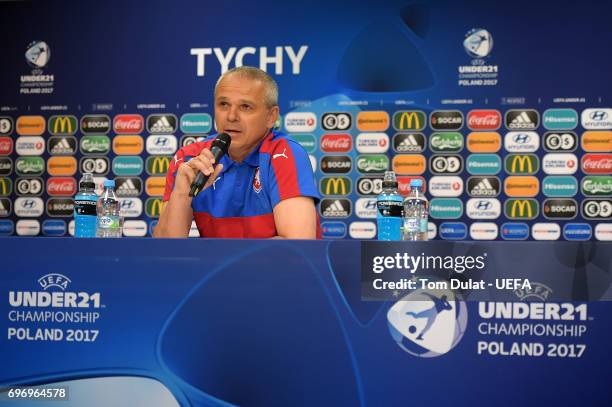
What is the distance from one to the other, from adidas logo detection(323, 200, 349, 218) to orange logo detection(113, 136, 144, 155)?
125 cm

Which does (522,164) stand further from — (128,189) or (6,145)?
(6,145)

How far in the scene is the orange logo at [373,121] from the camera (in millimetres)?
3910

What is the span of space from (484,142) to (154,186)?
2.03 m

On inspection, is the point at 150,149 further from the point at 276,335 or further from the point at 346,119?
the point at 276,335

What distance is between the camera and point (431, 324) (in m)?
1.42

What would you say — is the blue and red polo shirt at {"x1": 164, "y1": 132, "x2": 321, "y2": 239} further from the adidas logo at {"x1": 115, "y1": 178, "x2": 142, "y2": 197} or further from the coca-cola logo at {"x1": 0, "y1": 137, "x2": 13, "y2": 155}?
the coca-cola logo at {"x1": 0, "y1": 137, "x2": 13, "y2": 155}

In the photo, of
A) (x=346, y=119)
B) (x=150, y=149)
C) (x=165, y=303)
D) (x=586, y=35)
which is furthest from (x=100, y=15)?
(x=165, y=303)

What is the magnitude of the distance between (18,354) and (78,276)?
0.23 metres

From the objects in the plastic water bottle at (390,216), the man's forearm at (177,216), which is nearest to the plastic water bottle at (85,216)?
the man's forearm at (177,216)

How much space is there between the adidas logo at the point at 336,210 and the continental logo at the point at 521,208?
3.09 feet

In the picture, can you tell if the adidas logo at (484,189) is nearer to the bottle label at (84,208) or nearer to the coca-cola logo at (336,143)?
the coca-cola logo at (336,143)

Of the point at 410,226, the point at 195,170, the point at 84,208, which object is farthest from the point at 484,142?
the point at 84,208

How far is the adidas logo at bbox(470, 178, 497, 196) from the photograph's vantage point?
12.5ft

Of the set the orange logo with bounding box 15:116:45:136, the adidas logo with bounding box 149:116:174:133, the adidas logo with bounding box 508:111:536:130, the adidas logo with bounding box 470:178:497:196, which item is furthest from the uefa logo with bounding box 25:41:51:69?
the adidas logo with bounding box 508:111:536:130
